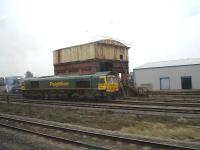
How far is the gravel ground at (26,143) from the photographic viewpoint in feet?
36.1

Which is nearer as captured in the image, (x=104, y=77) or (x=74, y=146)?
(x=74, y=146)

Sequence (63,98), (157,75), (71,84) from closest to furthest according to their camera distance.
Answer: (71,84) → (63,98) → (157,75)

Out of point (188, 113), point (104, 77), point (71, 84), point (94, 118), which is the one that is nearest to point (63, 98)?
point (71, 84)

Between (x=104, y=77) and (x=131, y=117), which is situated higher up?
(x=104, y=77)

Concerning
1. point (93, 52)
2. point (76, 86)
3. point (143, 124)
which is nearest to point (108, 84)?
point (76, 86)

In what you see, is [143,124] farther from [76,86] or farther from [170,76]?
[170,76]

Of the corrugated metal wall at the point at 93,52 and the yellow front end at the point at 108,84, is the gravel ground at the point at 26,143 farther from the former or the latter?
the corrugated metal wall at the point at 93,52

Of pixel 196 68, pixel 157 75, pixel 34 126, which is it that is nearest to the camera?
pixel 34 126

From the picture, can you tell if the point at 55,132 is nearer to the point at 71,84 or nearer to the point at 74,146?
the point at 74,146

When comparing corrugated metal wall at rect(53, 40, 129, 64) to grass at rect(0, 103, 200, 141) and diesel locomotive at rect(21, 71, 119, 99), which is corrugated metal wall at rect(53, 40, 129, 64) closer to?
diesel locomotive at rect(21, 71, 119, 99)

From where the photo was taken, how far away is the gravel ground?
36.1 ft

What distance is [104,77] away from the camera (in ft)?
88.5

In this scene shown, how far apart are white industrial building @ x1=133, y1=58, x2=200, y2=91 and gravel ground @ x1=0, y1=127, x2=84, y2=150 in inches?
1138

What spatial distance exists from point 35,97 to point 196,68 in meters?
21.2
